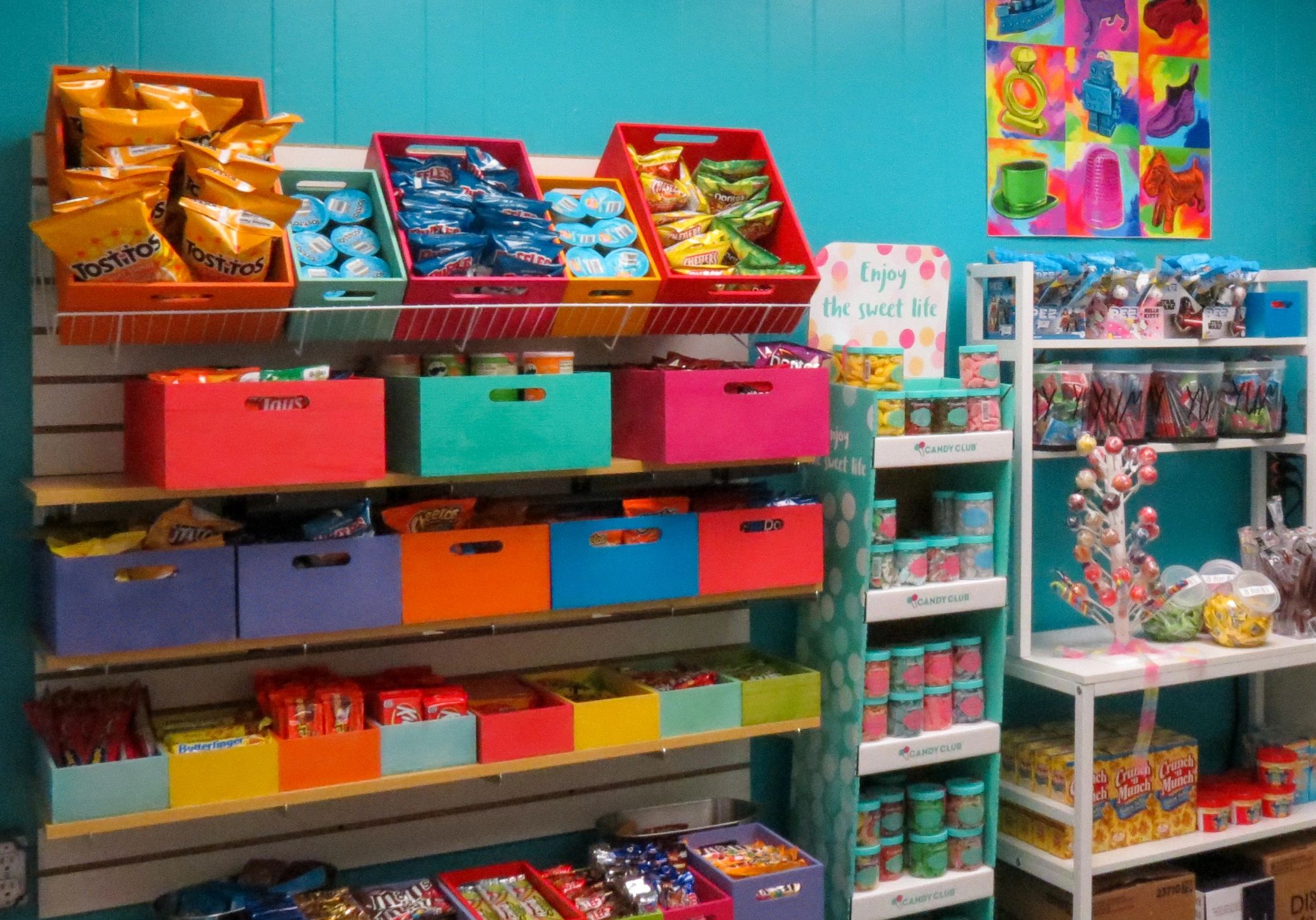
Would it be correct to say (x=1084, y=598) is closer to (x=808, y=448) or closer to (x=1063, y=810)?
(x=1063, y=810)

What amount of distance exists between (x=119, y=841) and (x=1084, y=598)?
94.0 inches

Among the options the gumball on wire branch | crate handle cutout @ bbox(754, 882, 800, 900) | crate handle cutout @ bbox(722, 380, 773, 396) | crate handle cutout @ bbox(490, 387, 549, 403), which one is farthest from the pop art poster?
crate handle cutout @ bbox(754, 882, 800, 900)

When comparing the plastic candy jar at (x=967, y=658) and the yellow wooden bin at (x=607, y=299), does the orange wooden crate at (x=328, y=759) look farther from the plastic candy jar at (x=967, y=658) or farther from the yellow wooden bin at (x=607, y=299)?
the plastic candy jar at (x=967, y=658)

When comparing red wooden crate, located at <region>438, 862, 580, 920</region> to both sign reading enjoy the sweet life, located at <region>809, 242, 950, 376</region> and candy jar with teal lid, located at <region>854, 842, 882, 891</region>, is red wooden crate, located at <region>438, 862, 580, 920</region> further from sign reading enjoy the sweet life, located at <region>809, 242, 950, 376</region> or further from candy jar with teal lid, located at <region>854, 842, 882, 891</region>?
sign reading enjoy the sweet life, located at <region>809, 242, 950, 376</region>

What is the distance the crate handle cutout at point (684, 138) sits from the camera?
316cm

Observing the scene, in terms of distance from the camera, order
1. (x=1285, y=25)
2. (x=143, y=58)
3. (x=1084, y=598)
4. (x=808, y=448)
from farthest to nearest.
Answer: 1. (x=1285, y=25)
2. (x=1084, y=598)
3. (x=808, y=448)
4. (x=143, y=58)

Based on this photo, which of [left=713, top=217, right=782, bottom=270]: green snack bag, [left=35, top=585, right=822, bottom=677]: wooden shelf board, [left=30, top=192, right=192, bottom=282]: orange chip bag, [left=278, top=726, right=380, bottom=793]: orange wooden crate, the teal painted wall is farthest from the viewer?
[left=713, top=217, right=782, bottom=270]: green snack bag

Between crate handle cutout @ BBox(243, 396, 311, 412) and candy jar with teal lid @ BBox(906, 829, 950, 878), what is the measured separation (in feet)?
5.89

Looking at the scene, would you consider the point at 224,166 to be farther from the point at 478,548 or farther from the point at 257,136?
the point at 478,548

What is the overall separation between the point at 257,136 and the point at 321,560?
2.69 ft

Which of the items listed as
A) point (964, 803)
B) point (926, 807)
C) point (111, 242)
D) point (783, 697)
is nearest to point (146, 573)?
point (111, 242)

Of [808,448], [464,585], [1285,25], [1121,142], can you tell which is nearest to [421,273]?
[464,585]

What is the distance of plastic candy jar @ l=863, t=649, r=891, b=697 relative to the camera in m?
3.15

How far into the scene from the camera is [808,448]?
9.80 ft
